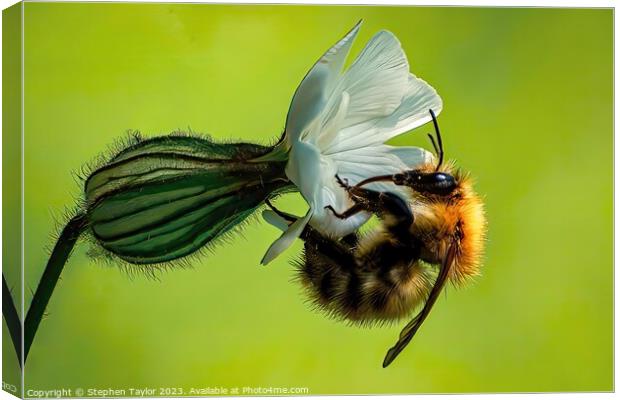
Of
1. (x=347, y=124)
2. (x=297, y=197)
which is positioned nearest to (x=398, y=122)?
(x=347, y=124)

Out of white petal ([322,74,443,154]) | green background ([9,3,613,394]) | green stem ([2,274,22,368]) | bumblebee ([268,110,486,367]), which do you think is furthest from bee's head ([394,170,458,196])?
green stem ([2,274,22,368])

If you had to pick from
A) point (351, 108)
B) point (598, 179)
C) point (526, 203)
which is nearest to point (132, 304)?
point (351, 108)

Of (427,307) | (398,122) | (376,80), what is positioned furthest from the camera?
(398,122)

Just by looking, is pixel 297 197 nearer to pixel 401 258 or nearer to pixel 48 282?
pixel 401 258

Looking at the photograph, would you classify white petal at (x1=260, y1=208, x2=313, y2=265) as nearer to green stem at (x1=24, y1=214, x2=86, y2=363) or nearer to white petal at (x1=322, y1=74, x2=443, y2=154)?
white petal at (x1=322, y1=74, x2=443, y2=154)

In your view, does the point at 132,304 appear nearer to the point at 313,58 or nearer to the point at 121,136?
the point at 121,136

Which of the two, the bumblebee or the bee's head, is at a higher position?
the bee's head

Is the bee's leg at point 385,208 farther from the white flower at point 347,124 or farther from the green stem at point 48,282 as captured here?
the green stem at point 48,282
